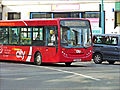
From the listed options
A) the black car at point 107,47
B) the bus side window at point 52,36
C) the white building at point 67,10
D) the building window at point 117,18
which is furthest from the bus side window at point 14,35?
the building window at point 117,18

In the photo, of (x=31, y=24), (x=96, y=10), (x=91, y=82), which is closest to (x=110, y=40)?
(x=31, y=24)

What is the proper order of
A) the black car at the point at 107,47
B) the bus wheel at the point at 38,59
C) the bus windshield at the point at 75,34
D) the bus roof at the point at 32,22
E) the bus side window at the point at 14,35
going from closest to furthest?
1. the bus windshield at the point at 75,34
2. the bus roof at the point at 32,22
3. the bus wheel at the point at 38,59
4. the bus side window at the point at 14,35
5. the black car at the point at 107,47

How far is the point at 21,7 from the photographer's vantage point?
39.1 meters

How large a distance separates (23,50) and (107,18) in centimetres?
1780

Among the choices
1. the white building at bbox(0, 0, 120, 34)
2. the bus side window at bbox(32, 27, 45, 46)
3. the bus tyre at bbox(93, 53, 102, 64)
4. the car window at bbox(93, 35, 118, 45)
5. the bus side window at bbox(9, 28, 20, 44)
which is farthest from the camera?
the white building at bbox(0, 0, 120, 34)

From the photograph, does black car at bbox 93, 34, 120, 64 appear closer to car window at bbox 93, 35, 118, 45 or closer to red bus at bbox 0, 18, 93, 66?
car window at bbox 93, 35, 118, 45

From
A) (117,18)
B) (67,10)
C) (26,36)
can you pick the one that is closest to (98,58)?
(26,36)

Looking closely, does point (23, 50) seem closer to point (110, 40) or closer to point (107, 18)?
point (110, 40)

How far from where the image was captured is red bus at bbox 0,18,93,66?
19250mm

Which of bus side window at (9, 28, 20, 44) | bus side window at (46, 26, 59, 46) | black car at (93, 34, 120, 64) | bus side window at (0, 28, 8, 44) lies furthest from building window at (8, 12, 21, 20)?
bus side window at (46, 26, 59, 46)

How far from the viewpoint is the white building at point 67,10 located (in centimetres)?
3738

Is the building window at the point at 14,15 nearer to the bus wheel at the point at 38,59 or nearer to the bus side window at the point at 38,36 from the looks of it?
the bus side window at the point at 38,36

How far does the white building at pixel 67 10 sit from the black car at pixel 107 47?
13.1 m

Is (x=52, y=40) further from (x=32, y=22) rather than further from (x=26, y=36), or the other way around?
(x=26, y=36)
